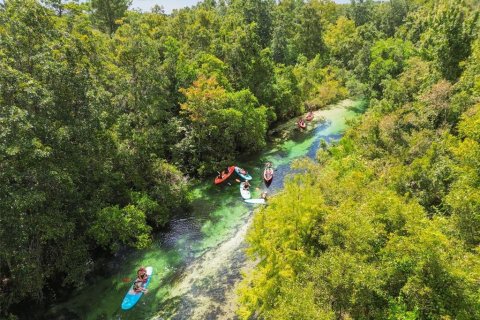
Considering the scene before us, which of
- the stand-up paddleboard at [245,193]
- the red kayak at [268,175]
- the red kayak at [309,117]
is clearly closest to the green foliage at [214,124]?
the red kayak at [268,175]

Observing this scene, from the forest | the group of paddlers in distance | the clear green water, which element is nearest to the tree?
the forest

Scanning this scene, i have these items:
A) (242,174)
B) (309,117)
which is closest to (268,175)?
(242,174)

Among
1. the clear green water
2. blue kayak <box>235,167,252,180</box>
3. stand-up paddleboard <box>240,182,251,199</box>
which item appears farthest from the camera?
blue kayak <box>235,167,252,180</box>

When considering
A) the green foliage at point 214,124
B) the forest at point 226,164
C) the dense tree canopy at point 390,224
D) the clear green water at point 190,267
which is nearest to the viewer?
the dense tree canopy at point 390,224

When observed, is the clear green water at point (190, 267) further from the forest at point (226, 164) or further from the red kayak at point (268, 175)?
the forest at point (226, 164)

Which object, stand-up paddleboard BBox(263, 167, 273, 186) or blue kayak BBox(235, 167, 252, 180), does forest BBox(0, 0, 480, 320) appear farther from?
stand-up paddleboard BBox(263, 167, 273, 186)

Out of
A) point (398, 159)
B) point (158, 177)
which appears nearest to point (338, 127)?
point (398, 159)
